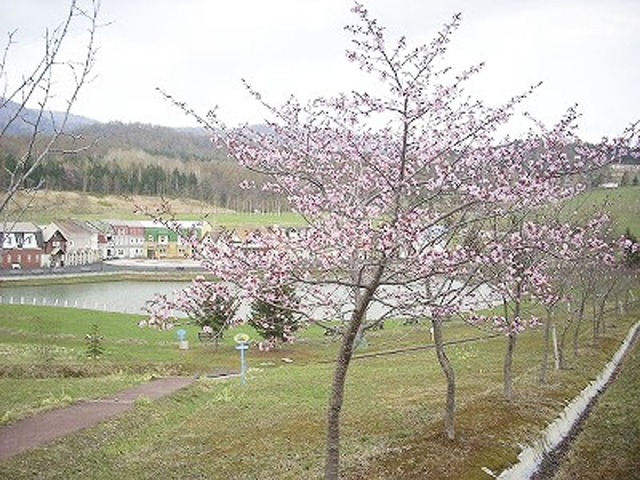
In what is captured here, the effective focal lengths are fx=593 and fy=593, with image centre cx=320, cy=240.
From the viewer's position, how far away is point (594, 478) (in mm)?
12406

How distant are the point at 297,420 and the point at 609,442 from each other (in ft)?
26.0

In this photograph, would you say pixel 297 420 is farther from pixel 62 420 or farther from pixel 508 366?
pixel 62 420

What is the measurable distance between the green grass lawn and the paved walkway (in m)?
0.54

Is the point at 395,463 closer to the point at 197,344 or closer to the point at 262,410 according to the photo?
the point at 262,410

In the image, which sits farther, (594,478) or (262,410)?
(262,410)

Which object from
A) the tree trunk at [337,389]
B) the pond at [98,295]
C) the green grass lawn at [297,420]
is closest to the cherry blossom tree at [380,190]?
the tree trunk at [337,389]

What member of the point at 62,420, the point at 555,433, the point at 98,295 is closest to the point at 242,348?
the point at 62,420

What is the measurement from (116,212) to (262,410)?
428ft

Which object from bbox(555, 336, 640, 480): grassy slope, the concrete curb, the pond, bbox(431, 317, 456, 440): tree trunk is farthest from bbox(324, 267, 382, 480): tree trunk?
the pond

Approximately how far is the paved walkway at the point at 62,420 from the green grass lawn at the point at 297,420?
21.2 inches

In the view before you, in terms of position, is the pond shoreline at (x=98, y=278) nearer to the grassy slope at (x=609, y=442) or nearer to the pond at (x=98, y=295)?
the pond at (x=98, y=295)

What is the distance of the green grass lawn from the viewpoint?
12.0m

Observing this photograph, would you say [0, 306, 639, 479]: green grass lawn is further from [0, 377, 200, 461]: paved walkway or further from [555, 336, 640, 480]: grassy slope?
[555, 336, 640, 480]: grassy slope

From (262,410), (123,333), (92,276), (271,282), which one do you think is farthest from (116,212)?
(271,282)
